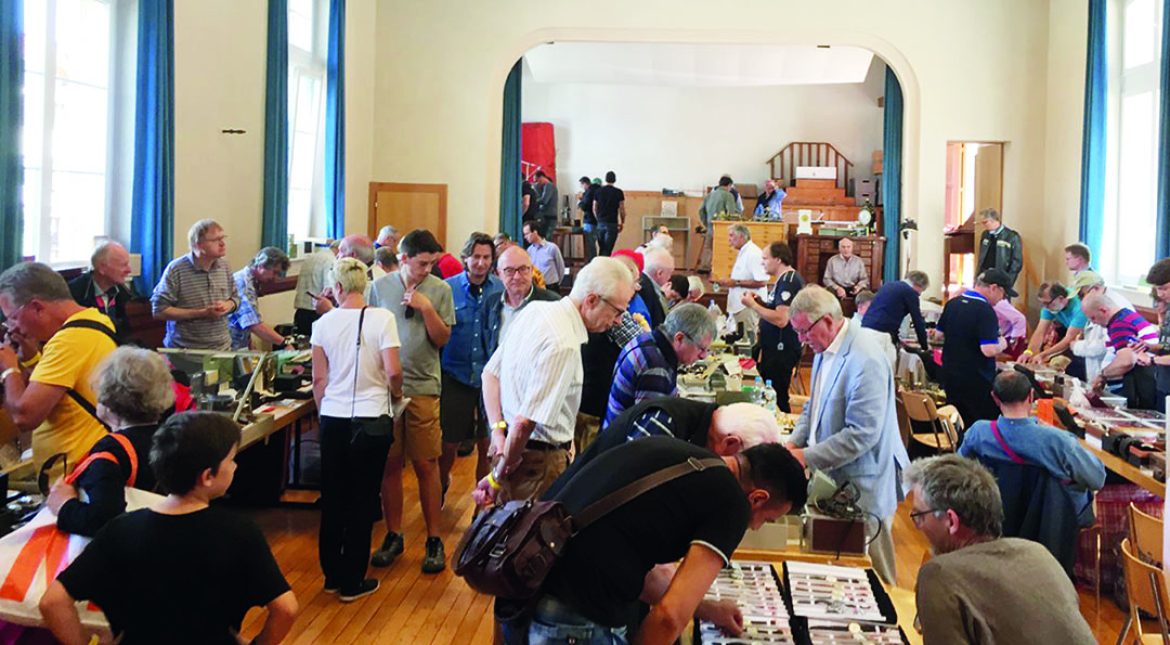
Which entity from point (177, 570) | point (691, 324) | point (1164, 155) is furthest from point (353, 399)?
point (1164, 155)

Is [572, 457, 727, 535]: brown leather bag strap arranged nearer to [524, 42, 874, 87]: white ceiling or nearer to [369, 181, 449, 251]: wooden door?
[369, 181, 449, 251]: wooden door

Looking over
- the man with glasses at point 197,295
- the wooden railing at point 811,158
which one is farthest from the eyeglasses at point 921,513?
the wooden railing at point 811,158

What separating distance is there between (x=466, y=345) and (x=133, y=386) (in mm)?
2510

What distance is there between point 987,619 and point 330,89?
8437 mm

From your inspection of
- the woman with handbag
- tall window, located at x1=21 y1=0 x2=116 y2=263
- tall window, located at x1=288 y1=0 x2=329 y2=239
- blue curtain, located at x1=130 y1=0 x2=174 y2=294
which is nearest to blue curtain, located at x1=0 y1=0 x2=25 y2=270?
tall window, located at x1=21 y1=0 x2=116 y2=263

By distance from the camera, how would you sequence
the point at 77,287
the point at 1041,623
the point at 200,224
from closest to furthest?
the point at 1041,623 < the point at 77,287 < the point at 200,224

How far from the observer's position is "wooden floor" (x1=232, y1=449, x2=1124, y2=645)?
13.1 ft

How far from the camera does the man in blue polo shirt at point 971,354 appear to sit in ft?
20.0

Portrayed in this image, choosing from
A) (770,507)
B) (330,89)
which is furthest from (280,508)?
(330,89)

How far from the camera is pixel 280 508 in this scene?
5633 millimetres

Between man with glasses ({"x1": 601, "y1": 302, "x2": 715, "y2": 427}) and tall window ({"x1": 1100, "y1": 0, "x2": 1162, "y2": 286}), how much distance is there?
24.0 ft

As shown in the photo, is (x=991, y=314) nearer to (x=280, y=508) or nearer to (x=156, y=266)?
(x=280, y=508)

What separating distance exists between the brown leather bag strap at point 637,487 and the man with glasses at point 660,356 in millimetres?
1198

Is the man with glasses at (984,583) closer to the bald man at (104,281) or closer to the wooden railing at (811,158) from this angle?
the bald man at (104,281)
